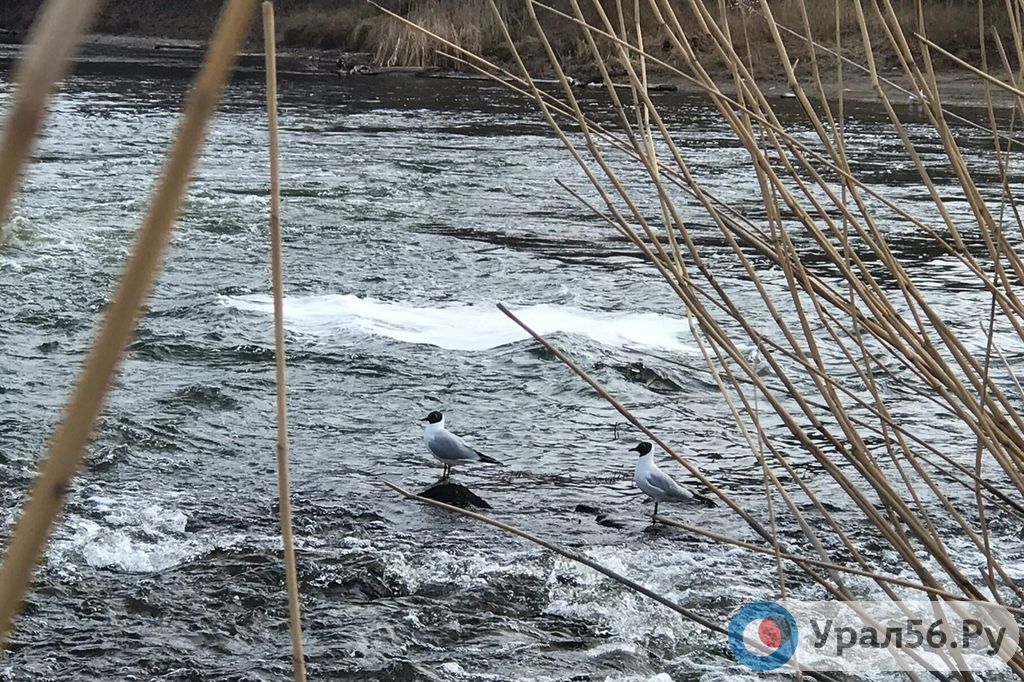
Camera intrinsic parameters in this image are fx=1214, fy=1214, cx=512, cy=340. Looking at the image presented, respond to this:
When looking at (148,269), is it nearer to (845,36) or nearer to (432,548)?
(432,548)

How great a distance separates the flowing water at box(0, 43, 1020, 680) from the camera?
3816 millimetres

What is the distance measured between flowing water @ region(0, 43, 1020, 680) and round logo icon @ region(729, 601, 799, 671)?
0.23ft

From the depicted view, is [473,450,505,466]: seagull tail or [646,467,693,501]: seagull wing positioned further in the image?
[473,450,505,466]: seagull tail

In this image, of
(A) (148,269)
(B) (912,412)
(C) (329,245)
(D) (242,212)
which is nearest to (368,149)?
(D) (242,212)

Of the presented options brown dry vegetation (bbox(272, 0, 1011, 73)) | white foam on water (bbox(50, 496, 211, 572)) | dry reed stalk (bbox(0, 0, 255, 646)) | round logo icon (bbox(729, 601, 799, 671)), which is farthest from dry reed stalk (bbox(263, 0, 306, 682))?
brown dry vegetation (bbox(272, 0, 1011, 73))

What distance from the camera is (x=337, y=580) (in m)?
4.22

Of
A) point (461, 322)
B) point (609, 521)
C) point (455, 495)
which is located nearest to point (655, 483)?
point (609, 521)

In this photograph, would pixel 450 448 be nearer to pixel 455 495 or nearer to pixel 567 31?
pixel 455 495

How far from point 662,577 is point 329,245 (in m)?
5.94

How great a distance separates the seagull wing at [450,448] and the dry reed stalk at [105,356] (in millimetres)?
4803

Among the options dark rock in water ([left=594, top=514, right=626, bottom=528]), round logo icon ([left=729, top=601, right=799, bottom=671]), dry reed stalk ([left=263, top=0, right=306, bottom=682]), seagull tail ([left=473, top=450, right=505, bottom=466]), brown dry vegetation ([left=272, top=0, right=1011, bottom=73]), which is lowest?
dark rock in water ([left=594, top=514, right=626, bottom=528])

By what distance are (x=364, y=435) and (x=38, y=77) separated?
546cm

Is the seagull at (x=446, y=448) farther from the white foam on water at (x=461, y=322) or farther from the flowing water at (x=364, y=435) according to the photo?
the white foam on water at (x=461, y=322)

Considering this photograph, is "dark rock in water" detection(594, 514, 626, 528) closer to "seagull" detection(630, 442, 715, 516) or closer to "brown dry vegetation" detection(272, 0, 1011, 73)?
"seagull" detection(630, 442, 715, 516)
